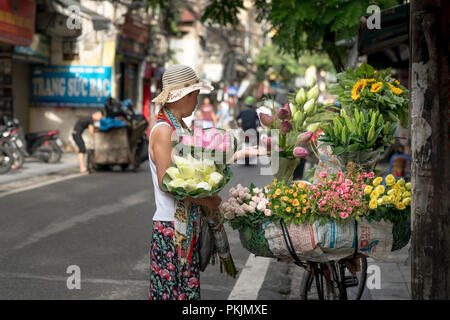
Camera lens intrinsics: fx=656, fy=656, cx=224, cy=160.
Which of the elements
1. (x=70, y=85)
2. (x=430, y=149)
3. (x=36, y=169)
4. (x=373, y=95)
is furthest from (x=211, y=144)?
(x=70, y=85)

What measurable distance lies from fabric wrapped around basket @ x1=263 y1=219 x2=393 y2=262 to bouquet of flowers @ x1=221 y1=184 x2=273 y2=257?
5cm

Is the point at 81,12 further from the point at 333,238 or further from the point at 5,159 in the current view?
the point at 333,238

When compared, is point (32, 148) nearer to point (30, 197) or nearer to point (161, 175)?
point (30, 197)

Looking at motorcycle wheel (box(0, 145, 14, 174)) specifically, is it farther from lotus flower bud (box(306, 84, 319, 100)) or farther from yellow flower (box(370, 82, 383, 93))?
yellow flower (box(370, 82, 383, 93))

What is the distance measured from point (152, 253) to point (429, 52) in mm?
1817

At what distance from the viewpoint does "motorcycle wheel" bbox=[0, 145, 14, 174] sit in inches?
587

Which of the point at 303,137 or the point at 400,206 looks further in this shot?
the point at 303,137

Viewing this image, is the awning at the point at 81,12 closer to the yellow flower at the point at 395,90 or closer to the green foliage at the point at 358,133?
the yellow flower at the point at 395,90

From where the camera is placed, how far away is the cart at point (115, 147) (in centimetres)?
1611

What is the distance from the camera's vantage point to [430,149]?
10.8 ft

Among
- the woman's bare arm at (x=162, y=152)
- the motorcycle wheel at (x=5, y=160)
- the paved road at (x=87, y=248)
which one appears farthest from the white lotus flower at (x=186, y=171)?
the motorcycle wheel at (x=5, y=160)

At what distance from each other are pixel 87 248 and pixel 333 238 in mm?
4710

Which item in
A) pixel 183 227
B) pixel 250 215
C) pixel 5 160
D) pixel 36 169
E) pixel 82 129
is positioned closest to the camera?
pixel 183 227
